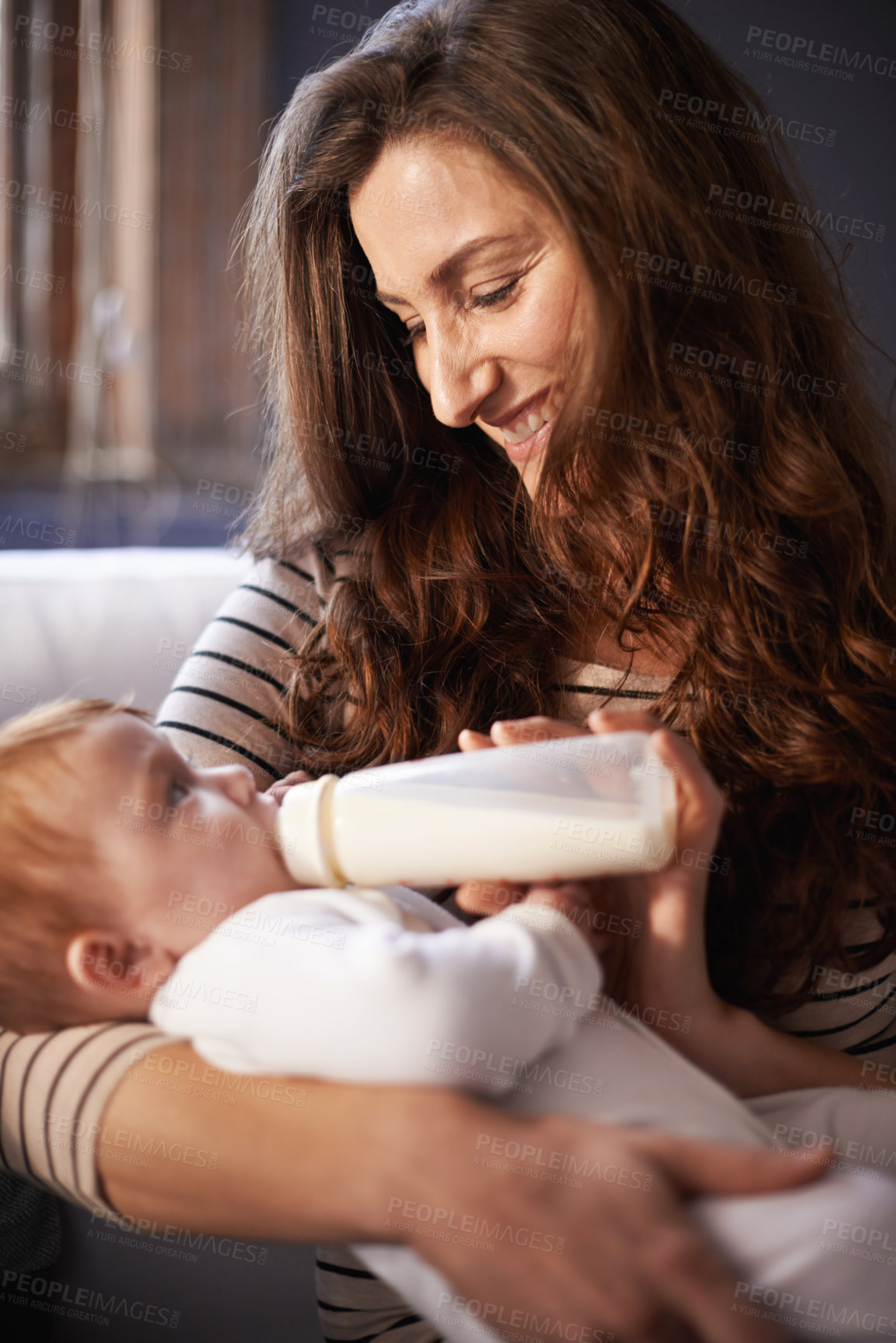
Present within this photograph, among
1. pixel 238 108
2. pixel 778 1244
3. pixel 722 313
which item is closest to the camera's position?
pixel 778 1244

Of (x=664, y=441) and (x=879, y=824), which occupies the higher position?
(x=664, y=441)

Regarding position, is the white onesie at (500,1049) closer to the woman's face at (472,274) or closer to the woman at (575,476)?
the woman at (575,476)

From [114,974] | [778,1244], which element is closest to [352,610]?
[114,974]

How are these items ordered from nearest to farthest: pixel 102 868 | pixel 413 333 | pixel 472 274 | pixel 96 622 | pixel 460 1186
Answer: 1. pixel 460 1186
2. pixel 102 868
3. pixel 472 274
4. pixel 413 333
5. pixel 96 622

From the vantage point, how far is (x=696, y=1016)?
81 centimetres

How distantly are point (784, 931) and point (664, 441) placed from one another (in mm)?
494

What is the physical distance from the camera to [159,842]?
2.54ft

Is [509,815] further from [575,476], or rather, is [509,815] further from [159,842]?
[575,476]

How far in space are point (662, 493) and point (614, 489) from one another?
0.05m

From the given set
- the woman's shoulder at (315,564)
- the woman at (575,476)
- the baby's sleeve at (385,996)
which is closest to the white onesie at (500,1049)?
the baby's sleeve at (385,996)

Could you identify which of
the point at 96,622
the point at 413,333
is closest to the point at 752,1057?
the point at 413,333

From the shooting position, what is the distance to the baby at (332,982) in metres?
0.66

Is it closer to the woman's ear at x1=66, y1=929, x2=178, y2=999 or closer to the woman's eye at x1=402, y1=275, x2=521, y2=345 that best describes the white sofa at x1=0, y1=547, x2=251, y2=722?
the woman's ear at x1=66, y1=929, x2=178, y2=999

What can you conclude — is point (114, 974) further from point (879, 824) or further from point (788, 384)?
point (788, 384)
